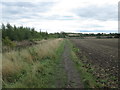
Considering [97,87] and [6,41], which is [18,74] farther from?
[6,41]

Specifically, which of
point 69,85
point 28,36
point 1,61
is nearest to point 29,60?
point 1,61

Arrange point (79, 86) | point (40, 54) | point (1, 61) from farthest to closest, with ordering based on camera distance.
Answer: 1. point (40, 54)
2. point (1, 61)
3. point (79, 86)

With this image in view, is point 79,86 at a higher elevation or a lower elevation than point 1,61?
lower

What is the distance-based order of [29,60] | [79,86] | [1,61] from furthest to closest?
1. [29,60]
2. [1,61]
3. [79,86]

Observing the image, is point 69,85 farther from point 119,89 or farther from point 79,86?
point 119,89

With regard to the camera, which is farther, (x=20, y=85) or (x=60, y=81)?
(x=60, y=81)

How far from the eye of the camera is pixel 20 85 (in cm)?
532

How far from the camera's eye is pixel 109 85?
5.85 metres

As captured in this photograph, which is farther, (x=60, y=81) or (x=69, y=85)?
(x=60, y=81)

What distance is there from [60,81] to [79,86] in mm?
957

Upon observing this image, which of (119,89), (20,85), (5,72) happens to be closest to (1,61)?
(5,72)

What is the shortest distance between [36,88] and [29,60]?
4.86 meters

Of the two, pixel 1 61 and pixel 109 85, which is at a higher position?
pixel 1 61

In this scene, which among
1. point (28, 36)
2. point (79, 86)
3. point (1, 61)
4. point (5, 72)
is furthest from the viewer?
point (28, 36)
